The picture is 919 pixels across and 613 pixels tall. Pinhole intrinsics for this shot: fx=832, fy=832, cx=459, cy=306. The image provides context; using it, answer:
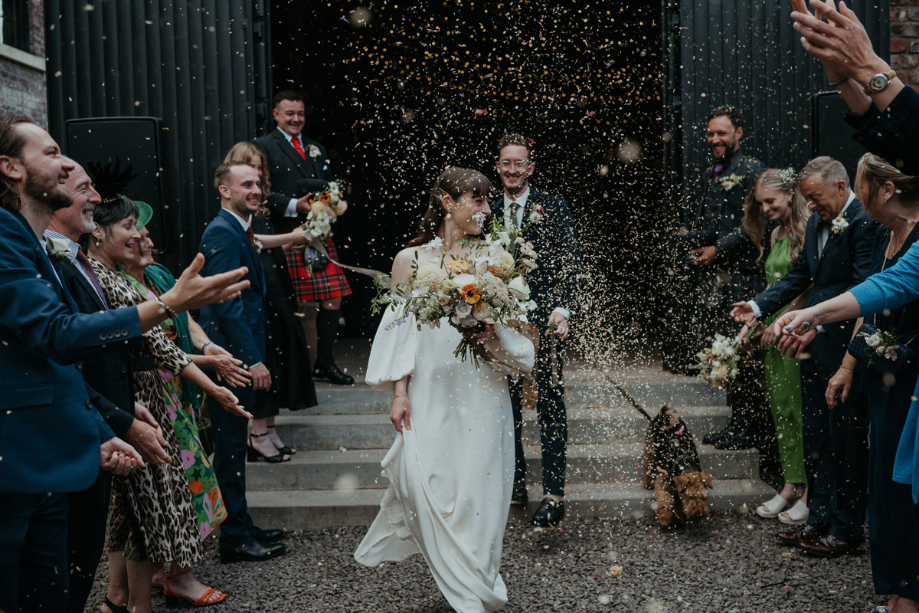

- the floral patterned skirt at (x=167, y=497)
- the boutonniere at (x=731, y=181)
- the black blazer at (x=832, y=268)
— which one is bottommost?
the floral patterned skirt at (x=167, y=497)

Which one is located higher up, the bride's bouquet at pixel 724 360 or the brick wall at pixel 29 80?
the brick wall at pixel 29 80

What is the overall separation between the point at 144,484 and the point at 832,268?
3.55 meters

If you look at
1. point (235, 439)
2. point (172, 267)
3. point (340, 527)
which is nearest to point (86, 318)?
point (235, 439)

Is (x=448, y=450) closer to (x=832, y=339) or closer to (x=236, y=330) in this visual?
(x=236, y=330)

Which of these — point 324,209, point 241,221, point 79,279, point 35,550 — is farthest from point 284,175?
point 35,550

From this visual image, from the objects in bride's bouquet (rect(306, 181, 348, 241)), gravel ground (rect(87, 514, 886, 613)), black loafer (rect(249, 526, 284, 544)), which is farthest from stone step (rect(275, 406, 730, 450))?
bride's bouquet (rect(306, 181, 348, 241))

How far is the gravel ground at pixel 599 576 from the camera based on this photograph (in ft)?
12.7

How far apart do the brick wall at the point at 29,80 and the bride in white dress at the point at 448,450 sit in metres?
9.61

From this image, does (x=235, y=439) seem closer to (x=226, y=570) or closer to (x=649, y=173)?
(x=226, y=570)

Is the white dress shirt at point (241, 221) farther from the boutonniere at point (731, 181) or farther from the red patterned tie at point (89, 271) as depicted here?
the boutonniere at point (731, 181)

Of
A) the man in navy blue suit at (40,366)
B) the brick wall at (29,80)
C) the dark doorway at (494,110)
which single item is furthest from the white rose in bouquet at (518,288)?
the brick wall at (29,80)

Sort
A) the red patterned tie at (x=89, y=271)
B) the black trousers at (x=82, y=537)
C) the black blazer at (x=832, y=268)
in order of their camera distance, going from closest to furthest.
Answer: the black trousers at (x=82, y=537) < the red patterned tie at (x=89, y=271) < the black blazer at (x=832, y=268)

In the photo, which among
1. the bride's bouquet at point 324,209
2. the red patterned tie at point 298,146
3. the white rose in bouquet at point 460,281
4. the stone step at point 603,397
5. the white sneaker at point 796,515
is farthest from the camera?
the red patterned tie at point 298,146

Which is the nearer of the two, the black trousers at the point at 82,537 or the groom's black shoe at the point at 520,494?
the black trousers at the point at 82,537
